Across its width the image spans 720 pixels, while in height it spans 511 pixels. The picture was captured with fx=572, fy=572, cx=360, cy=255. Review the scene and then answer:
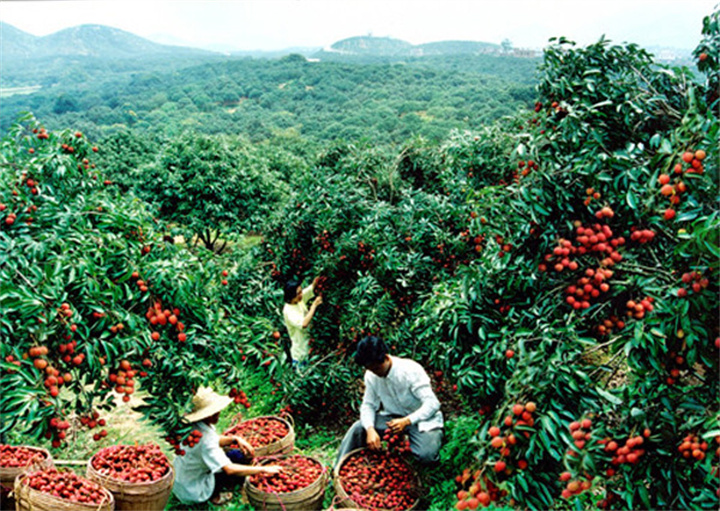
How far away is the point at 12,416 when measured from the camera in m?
2.26

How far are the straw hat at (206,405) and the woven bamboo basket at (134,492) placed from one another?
431 mm

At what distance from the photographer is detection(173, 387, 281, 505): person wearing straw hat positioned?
393cm

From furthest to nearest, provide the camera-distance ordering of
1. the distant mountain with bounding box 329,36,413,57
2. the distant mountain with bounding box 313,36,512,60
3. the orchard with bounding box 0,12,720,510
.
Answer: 1. the distant mountain with bounding box 329,36,413,57
2. the distant mountain with bounding box 313,36,512,60
3. the orchard with bounding box 0,12,720,510

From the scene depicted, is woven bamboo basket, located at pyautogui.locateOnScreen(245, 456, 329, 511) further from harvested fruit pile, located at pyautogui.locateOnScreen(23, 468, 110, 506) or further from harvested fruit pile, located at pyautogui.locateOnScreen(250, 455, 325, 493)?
harvested fruit pile, located at pyautogui.locateOnScreen(23, 468, 110, 506)

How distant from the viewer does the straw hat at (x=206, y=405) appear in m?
3.87

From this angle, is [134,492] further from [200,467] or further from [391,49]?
[391,49]

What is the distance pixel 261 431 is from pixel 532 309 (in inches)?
114

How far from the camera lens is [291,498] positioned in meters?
3.77

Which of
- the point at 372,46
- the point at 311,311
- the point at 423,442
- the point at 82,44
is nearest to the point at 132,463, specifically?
the point at 423,442

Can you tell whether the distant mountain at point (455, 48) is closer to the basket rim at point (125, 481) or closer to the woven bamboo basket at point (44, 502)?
the basket rim at point (125, 481)

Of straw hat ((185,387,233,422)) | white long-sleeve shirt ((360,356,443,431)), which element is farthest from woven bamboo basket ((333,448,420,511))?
straw hat ((185,387,233,422))

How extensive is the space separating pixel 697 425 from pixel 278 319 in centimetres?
502

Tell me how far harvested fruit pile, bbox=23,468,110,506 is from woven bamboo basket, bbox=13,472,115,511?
3 centimetres

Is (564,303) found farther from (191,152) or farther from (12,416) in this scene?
(191,152)
